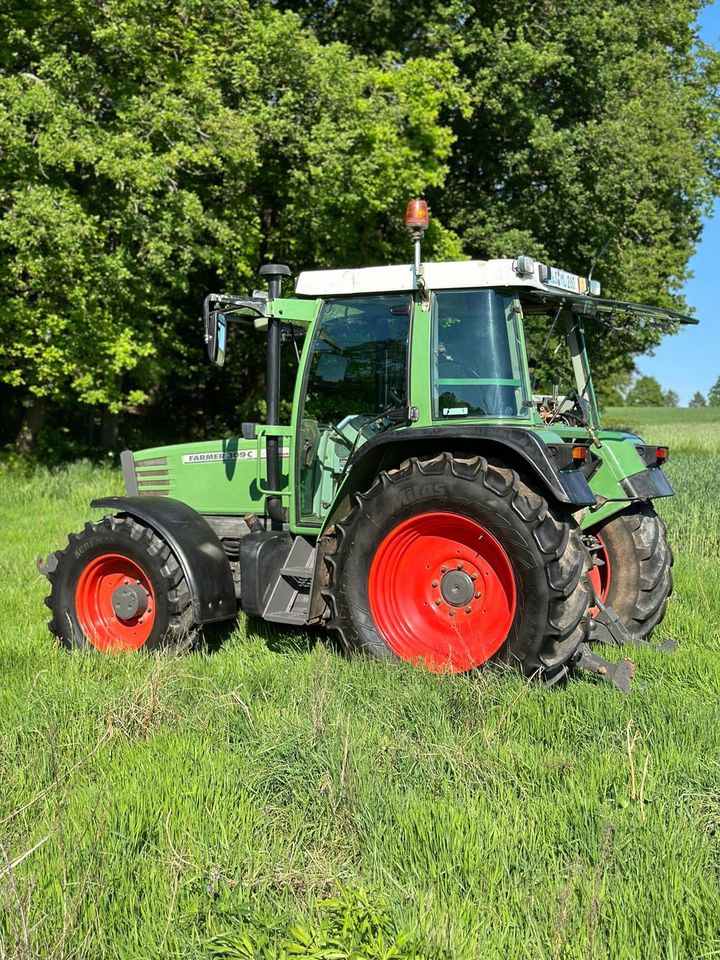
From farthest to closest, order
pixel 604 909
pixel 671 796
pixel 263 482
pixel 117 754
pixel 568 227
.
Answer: pixel 568 227 → pixel 263 482 → pixel 117 754 → pixel 671 796 → pixel 604 909

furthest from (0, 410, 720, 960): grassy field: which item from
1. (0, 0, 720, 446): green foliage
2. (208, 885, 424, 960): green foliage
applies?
(0, 0, 720, 446): green foliage

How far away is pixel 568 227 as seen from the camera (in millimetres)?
17422

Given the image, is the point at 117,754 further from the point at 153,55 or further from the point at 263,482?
the point at 153,55

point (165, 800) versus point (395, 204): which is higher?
point (395, 204)

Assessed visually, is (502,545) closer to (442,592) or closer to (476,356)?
(442,592)

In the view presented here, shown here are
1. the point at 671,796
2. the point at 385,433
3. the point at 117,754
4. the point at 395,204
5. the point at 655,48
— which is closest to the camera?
the point at 671,796

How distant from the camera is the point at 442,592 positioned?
4449mm

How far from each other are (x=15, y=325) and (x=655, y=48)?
17.8 metres

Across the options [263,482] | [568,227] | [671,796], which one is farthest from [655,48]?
[671,796]

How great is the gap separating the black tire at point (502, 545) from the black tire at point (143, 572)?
101 centimetres

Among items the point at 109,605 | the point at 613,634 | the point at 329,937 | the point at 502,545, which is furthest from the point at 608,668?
the point at 109,605

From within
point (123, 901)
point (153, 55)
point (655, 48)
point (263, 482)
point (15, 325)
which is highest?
point (655, 48)

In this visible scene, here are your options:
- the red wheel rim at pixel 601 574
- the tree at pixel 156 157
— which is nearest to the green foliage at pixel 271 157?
the tree at pixel 156 157

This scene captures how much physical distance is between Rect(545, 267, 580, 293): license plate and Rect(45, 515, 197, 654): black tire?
107 inches
